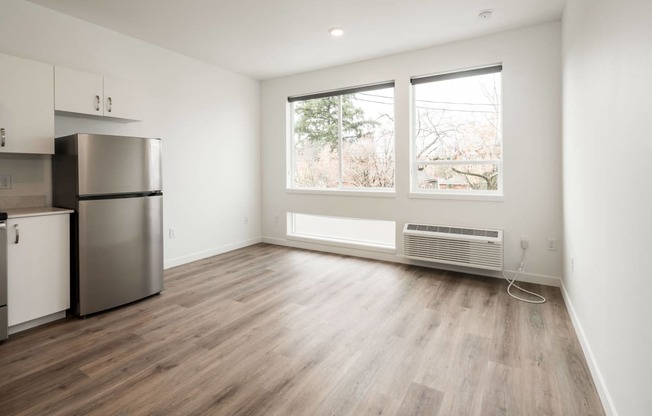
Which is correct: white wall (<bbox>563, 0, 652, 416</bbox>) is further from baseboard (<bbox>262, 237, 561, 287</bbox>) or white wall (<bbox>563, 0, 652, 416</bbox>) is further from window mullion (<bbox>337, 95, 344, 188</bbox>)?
window mullion (<bbox>337, 95, 344, 188</bbox>)

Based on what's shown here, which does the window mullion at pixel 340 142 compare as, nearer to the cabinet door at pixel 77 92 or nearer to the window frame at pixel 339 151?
the window frame at pixel 339 151

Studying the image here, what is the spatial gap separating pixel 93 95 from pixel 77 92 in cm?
14

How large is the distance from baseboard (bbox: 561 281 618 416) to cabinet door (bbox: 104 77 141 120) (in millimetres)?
4177

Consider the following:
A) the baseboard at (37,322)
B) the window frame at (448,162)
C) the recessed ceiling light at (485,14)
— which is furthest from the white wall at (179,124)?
the recessed ceiling light at (485,14)

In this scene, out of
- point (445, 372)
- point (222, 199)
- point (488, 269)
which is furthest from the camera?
point (222, 199)

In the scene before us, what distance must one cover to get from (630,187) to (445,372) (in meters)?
1.32

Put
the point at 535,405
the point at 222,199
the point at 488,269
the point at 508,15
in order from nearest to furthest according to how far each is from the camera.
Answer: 1. the point at 535,405
2. the point at 508,15
3. the point at 488,269
4. the point at 222,199

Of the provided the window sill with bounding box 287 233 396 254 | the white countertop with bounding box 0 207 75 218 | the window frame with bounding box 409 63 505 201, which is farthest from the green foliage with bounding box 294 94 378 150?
the white countertop with bounding box 0 207 75 218

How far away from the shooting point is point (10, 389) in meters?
1.82

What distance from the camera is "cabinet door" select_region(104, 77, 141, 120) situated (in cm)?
317

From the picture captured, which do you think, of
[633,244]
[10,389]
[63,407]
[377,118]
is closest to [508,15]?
[377,118]

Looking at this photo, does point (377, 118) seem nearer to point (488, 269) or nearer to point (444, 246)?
point (444, 246)

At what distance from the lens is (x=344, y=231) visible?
196 inches

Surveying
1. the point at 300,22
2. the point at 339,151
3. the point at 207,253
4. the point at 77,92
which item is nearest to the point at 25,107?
the point at 77,92
